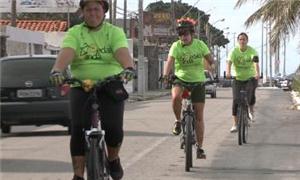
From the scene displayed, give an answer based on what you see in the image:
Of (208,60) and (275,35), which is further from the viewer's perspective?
(275,35)

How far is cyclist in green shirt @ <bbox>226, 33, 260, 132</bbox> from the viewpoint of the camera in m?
14.0

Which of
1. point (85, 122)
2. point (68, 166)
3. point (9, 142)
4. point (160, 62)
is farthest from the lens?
point (160, 62)

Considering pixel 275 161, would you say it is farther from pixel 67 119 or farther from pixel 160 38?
pixel 160 38

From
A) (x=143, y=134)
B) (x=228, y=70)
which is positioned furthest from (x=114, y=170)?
(x=143, y=134)

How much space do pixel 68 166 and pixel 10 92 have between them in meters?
4.51

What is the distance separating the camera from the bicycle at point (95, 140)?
20.7 ft

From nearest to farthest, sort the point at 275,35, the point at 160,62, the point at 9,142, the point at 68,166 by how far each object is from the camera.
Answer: the point at 68,166 → the point at 9,142 → the point at 275,35 → the point at 160,62

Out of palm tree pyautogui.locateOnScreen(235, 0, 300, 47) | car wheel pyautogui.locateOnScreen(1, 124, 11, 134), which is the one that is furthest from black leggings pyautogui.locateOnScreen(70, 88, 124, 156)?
palm tree pyautogui.locateOnScreen(235, 0, 300, 47)

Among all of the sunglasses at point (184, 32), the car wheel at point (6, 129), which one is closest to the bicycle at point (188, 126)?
the sunglasses at point (184, 32)

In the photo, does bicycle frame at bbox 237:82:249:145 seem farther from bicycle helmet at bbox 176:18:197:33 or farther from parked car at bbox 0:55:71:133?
parked car at bbox 0:55:71:133

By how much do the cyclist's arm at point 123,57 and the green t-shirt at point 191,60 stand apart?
3770mm

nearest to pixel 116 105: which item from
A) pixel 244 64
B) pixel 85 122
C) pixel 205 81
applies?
pixel 85 122

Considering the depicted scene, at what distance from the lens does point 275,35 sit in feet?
69.2

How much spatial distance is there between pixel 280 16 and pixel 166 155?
10.2 m
